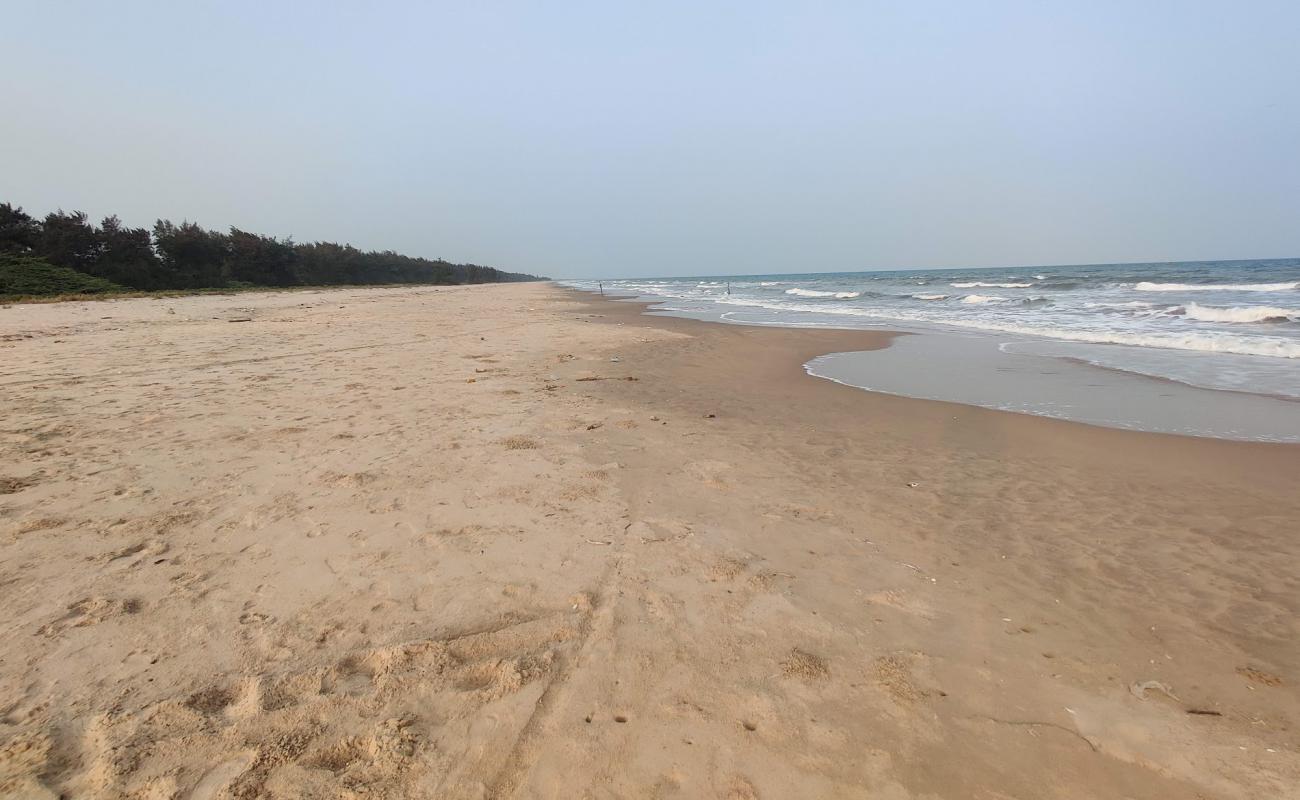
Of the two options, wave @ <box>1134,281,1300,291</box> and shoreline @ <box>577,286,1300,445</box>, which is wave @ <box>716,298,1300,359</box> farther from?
wave @ <box>1134,281,1300,291</box>

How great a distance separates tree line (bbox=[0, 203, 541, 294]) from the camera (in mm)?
27594

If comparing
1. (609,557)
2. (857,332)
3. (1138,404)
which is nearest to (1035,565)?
(609,557)

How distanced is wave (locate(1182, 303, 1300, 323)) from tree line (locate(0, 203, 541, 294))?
141ft

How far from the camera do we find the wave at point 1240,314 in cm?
1521

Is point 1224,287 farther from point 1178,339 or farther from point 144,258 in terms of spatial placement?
point 144,258

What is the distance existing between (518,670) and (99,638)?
1671 mm

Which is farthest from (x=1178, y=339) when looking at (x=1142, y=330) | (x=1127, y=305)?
(x=1127, y=305)

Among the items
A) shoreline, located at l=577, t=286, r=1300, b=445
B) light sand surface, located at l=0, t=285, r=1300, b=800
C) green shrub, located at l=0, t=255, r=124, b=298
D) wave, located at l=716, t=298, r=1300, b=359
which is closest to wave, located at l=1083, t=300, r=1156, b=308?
wave, located at l=716, t=298, r=1300, b=359

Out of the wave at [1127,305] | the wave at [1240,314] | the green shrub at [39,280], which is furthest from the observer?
the green shrub at [39,280]

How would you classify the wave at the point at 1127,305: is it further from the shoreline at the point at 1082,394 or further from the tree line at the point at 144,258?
the tree line at the point at 144,258

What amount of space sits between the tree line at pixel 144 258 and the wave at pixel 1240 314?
141 ft

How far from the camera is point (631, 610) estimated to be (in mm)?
2621

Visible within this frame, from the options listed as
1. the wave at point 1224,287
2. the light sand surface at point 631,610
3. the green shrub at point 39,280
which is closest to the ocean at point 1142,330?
the wave at point 1224,287

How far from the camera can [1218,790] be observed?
70.3 inches
